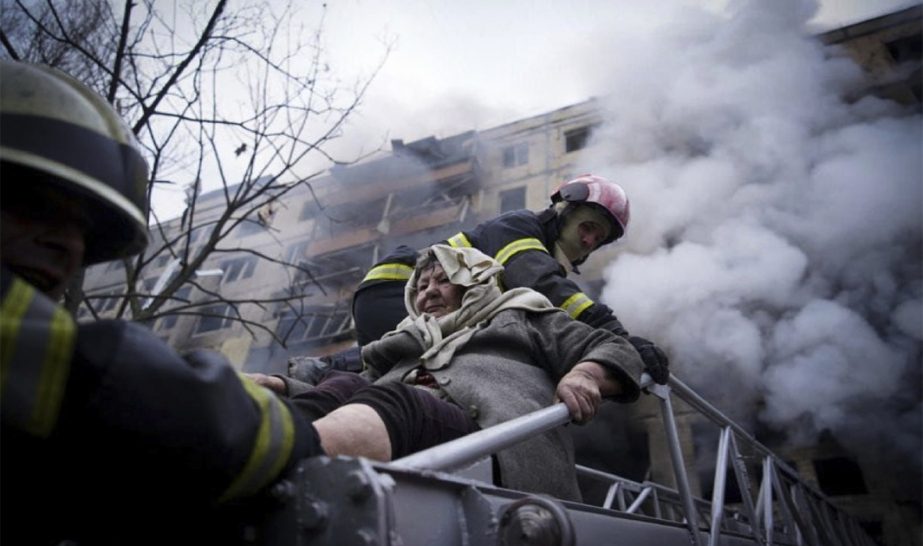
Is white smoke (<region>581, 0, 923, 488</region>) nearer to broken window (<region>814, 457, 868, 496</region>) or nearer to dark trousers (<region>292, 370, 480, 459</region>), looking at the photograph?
broken window (<region>814, 457, 868, 496</region>)

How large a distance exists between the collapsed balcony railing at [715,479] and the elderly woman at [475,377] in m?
0.20

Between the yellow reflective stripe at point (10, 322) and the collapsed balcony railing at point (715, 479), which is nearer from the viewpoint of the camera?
the yellow reflective stripe at point (10, 322)

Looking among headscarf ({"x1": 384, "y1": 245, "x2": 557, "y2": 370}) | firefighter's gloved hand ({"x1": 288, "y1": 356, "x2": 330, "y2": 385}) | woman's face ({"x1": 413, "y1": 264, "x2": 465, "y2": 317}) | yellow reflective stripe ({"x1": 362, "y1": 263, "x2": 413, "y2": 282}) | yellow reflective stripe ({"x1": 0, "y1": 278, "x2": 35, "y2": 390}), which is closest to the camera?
yellow reflective stripe ({"x1": 0, "y1": 278, "x2": 35, "y2": 390})

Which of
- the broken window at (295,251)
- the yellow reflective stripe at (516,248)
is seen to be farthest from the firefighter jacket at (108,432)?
the broken window at (295,251)

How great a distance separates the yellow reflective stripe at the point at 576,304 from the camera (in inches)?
101

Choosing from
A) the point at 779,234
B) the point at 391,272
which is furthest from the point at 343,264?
the point at 391,272

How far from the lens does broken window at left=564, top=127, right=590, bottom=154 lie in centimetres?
1833

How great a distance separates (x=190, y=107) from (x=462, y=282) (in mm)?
3370

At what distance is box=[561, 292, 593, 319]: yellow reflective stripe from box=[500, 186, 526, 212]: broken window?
619 inches

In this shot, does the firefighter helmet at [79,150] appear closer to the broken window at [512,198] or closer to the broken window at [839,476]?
the broken window at [839,476]

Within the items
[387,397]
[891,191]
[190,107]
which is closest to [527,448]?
[387,397]

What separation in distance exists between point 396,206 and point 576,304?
1783 centimetres

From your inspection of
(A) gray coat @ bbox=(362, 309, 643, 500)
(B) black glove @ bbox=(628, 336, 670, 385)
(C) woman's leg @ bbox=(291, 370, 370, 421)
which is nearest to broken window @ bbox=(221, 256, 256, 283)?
(A) gray coat @ bbox=(362, 309, 643, 500)

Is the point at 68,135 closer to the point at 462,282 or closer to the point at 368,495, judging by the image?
the point at 368,495
